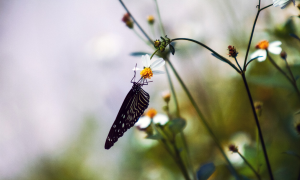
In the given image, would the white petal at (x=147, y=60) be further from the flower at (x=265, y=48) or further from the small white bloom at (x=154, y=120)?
the flower at (x=265, y=48)

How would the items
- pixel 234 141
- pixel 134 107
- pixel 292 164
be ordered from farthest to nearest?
pixel 234 141
pixel 292 164
pixel 134 107

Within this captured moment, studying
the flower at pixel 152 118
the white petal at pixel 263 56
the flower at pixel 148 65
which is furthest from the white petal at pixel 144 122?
the white petal at pixel 263 56

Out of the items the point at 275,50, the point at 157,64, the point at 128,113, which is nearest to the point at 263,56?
the point at 275,50

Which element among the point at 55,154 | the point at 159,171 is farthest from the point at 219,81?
the point at 55,154

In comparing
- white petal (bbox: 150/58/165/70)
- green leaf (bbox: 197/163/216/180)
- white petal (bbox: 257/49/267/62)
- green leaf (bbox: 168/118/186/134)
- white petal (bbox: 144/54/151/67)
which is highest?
white petal (bbox: 144/54/151/67)

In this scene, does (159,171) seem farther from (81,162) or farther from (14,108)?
(14,108)

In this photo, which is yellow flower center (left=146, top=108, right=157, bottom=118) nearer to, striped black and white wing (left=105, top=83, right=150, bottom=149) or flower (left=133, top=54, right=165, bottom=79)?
striped black and white wing (left=105, top=83, right=150, bottom=149)

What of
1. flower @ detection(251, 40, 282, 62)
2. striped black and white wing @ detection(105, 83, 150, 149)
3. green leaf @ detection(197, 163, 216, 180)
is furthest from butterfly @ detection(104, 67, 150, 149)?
flower @ detection(251, 40, 282, 62)

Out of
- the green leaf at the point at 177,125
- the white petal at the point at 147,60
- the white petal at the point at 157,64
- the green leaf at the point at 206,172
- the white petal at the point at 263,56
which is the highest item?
the white petal at the point at 147,60
